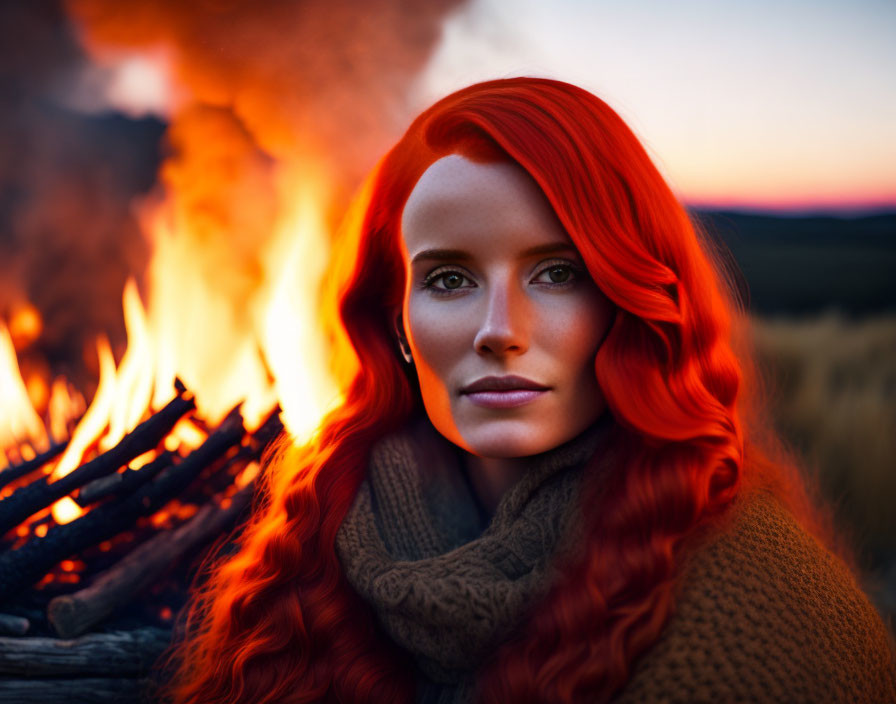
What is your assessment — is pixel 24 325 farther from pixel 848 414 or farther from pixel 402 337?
pixel 848 414

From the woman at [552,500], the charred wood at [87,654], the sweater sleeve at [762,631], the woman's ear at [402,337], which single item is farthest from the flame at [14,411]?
the sweater sleeve at [762,631]

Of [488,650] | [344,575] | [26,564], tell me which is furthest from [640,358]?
[26,564]

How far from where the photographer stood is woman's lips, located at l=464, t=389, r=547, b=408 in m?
1.56

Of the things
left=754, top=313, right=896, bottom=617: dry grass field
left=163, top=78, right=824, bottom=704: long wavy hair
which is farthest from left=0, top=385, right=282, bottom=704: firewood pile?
left=754, top=313, right=896, bottom=617: dry grass field

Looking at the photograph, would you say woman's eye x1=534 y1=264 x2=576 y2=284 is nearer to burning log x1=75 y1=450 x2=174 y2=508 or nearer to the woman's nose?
the woman's nose

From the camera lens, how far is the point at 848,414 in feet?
13.1

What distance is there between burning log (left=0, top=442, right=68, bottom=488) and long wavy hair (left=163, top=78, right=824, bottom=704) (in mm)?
1231

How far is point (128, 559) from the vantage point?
7.91 feet

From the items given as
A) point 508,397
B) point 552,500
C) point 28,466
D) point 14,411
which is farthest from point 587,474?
point 14,411

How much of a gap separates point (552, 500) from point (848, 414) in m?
3.08

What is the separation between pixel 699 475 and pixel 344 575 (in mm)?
872

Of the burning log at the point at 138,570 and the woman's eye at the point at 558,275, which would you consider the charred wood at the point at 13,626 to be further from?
the woman's eye at the point at 558,275

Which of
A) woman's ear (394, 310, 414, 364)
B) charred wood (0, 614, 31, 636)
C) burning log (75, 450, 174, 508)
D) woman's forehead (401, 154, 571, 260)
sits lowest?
charred wood (0, 614, 31, 636)

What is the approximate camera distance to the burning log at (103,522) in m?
2.29
